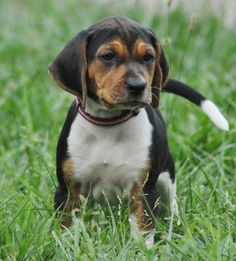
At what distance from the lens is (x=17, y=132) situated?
6773mm

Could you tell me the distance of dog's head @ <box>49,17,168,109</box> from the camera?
4461 mm

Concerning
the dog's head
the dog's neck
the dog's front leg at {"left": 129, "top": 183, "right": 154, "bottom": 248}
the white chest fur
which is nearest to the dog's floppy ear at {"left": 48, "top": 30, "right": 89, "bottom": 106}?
the dog's head

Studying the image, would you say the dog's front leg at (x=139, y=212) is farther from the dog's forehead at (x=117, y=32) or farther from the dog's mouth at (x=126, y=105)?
the dog's forehead at (x=117, y=32)

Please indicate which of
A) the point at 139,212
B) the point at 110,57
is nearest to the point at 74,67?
the point at 110,57

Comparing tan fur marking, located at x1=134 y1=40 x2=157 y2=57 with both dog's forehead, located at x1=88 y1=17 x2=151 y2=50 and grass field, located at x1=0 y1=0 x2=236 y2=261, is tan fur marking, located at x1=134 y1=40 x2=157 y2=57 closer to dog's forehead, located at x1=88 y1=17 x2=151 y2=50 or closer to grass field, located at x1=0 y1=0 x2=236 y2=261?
dog's forehead, located at x1=88 y1=17 x2=151 y2=50

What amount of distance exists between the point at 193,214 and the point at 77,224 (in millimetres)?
742

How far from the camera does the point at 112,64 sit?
4.54 meters

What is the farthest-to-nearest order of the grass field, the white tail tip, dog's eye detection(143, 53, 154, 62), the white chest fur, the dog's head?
the white tail tip
the white chest fur
dog's eye detection(143, 53, 154, 62)
the dog's head
the grass field

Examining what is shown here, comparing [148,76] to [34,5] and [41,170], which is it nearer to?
[41,170]

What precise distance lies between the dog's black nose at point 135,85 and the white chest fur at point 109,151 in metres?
0.42

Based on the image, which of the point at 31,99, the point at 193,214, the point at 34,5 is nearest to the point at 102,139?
the point at 193,214

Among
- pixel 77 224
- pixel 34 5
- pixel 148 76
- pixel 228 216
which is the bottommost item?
pixel 34 5

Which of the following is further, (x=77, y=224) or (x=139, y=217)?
(x=139, y=217)

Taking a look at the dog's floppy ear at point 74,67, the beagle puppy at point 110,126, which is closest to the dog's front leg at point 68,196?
the beagle puppy at point 110,126
